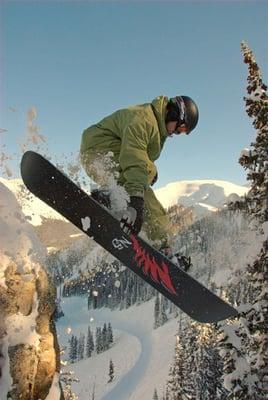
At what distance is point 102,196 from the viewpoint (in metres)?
7.66

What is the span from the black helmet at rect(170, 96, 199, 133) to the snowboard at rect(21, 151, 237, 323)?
1836 millimetres

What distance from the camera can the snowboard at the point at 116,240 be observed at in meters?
7.63

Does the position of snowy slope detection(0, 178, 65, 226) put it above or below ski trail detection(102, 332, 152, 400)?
above

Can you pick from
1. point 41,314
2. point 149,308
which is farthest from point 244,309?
point 149,308

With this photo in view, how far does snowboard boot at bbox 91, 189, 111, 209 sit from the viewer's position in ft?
24.7

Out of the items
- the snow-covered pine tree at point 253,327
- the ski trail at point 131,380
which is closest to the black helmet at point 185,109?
the snow-covered pine tree at point 253,327

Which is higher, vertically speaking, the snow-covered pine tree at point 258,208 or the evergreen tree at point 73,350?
the snow-covered pine tree at point 258,208

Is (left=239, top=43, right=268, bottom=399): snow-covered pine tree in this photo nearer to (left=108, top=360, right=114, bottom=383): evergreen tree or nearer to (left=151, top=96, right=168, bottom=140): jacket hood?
(left=151, top=96, right=168, bottom=140): jacket hood

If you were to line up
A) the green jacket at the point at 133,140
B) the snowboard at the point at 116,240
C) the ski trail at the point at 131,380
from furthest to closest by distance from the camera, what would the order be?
the ski trail at the point at 131,380
the snowboard at the point at 116,240
the green jacket at the point at 133,140

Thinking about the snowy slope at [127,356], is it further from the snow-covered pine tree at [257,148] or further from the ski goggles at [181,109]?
the ski goggles at [181,109]

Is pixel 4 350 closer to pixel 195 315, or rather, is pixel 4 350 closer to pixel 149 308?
pixel 195 315

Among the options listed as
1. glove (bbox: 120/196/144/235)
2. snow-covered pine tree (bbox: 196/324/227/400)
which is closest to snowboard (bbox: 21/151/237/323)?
glove (bbox: 120/196/144/235)

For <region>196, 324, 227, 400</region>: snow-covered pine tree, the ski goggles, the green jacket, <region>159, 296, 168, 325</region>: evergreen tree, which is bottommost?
<region>196, 324, 227, 400</region>: snow-covered pine tree

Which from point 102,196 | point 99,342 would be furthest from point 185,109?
point 99,342
